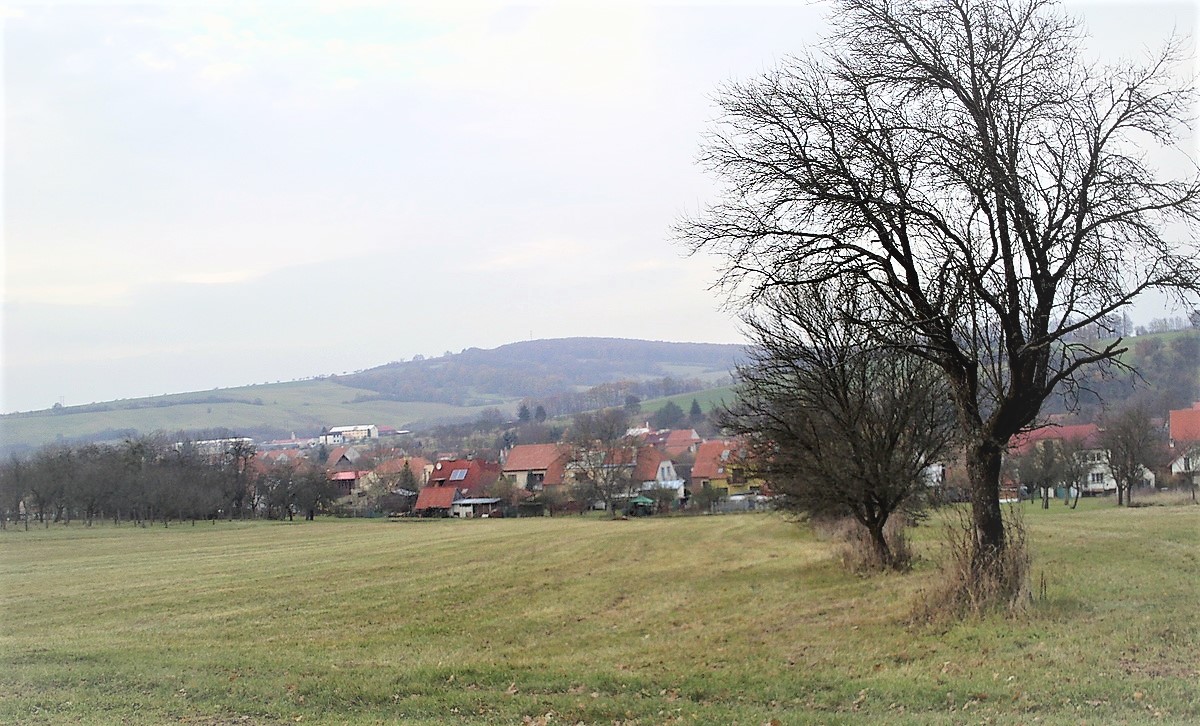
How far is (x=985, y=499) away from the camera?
12461mm

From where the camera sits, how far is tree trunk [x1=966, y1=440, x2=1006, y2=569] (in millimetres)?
12328

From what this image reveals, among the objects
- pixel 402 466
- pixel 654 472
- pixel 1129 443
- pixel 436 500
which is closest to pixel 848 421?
pixel 1129 443

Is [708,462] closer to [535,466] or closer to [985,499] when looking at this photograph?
[535,466]

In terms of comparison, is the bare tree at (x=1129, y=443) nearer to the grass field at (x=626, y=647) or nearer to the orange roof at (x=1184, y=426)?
the orange roof at (x=1184, y=426)

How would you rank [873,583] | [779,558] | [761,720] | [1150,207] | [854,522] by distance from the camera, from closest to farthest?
[761,720], [1150,207], [873,583], [854,522], [779,558]

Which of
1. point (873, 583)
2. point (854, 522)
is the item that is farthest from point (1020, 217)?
point (854, 522)

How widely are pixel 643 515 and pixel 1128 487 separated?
37205 millimetres

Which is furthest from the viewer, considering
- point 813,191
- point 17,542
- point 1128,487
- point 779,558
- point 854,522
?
point 17,542

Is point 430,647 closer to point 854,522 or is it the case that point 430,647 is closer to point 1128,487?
point 854,522

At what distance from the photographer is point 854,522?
985 inches

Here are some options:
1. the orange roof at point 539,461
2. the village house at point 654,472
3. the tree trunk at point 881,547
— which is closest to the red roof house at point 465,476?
the orange roof at point 539,461

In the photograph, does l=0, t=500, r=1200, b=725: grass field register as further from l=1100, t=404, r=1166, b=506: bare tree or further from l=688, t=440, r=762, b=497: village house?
l=688, t=440, r=762, b=497: village house

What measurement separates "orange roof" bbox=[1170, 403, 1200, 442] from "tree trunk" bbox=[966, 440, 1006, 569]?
46.4 meters

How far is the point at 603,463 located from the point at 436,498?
71.6 ft
